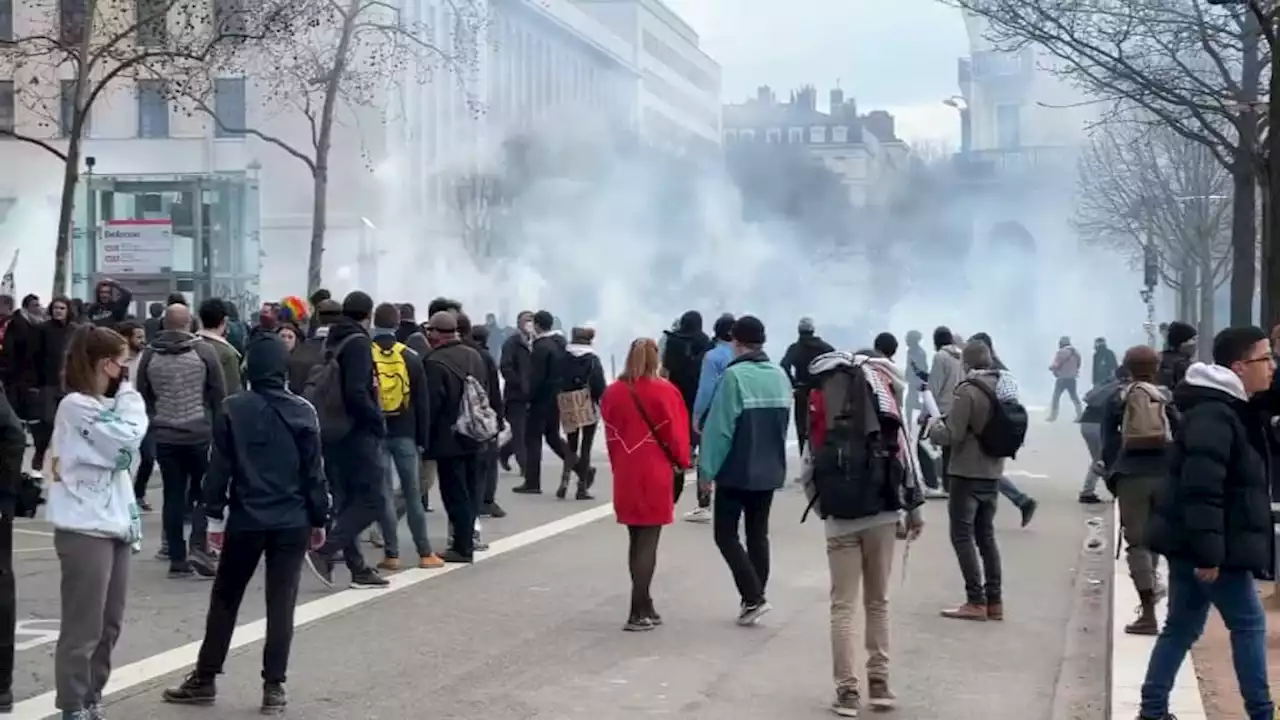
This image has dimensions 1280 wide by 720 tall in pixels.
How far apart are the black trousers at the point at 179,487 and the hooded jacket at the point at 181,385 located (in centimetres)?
11

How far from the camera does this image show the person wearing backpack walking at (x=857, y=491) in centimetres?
844

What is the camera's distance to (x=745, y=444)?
10.8 m

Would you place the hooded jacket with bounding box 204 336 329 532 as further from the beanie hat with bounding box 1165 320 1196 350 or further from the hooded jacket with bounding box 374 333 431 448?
the beanie hat with bounding box 1165 320 1196 350

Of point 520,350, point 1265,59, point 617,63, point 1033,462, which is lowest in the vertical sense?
point 1033,462

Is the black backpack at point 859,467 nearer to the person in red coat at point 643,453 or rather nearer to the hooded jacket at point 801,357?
the person in red coat at point 643,453

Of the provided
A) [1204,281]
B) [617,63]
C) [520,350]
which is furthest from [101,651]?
[617,63]

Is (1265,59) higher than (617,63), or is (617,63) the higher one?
(617,63)

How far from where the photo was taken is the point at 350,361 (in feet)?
38.9

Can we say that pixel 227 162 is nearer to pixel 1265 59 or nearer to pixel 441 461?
pixel 1265 59

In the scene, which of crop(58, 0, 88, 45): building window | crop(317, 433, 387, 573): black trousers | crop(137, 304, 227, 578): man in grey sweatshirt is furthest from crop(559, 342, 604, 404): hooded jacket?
crop(58, 0, 88, 45): building window

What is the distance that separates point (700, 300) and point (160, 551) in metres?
48.5

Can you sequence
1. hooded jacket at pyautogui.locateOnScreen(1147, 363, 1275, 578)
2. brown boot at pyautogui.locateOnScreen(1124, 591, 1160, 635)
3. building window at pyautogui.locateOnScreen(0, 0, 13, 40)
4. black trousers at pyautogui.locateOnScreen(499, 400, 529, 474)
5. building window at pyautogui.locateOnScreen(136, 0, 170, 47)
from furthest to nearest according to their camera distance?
1. building window at pyautogui.locateOnScreen(0, 0, 13, 40)
2. building window at pyautogui.locateOnScreen(136, 0, 170, 47)
3. black trousers at pyautogui.locateOnScreen(499, 400, 529, 474)
4. brown boot at pyautogui.locateOnScreen(1124, 591, 1160, 635)
5. hooded jacket at pyautogui.locateOnScreen(1147, 363, 1275, 578)

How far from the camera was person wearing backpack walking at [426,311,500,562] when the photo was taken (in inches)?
525

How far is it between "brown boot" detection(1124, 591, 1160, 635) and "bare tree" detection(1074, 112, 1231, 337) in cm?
2869
